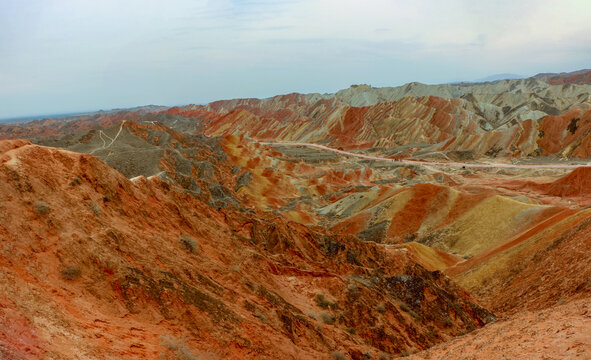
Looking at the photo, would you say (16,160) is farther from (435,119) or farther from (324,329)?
(435,119)

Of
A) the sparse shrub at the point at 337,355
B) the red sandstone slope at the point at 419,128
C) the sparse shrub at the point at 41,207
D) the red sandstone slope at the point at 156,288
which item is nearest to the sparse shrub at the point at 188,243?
the red sandstone slope at the point at 156,288

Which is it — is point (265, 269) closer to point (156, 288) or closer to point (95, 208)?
point (156, 288)

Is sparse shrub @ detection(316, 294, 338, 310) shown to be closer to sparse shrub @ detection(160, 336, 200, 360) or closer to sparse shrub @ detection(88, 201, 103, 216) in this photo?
sparse shrub @ detection(160, 336, 200, 360)

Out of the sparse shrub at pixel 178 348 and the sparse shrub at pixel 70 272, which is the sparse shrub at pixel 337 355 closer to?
the sparse shrub at pixel 178 348

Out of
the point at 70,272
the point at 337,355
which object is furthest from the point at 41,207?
the point at 337,355

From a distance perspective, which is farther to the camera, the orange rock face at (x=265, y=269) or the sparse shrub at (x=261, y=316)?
the sparse shrub at (x=261, y=316)

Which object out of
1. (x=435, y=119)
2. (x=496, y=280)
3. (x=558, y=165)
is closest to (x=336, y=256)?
(x=496, y=280)
